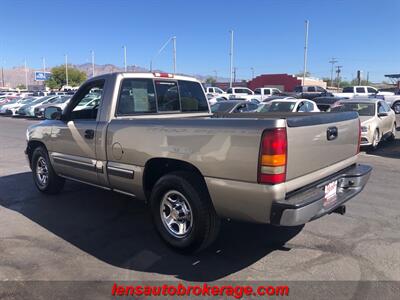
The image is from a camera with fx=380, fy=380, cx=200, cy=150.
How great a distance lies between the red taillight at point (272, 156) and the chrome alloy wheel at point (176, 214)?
101 centimetres

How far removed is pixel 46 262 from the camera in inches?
152

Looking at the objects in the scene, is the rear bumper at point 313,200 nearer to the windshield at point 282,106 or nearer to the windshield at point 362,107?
the windshield at point 362,107

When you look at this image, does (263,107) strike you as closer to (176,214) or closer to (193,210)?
(176,214)

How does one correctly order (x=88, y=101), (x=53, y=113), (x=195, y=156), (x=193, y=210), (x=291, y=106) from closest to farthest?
(x=195, y=156) < (x=193, y=210) < (x=88, y=101) < (x=53, y=113) < (x=291, y=106)

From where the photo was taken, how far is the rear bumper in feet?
10.4


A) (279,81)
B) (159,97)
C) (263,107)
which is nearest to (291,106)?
A: (263,107)

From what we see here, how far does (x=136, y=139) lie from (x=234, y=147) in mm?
1340

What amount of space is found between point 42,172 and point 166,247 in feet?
10.3

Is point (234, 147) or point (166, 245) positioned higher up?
point (234, 147)

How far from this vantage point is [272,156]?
315cm

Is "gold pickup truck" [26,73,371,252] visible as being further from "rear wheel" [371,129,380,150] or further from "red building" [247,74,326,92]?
"red building" [247,74,326,92]

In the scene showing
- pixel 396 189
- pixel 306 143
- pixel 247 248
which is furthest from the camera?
pixel 396 189

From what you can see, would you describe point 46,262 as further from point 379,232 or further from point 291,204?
point 379,232

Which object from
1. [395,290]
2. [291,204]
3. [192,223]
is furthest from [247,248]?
[395,290]
